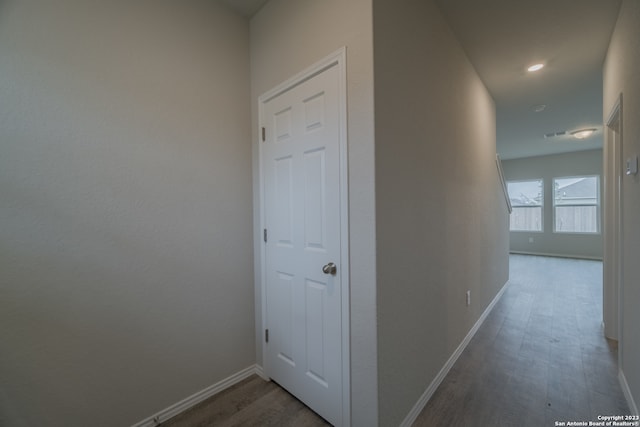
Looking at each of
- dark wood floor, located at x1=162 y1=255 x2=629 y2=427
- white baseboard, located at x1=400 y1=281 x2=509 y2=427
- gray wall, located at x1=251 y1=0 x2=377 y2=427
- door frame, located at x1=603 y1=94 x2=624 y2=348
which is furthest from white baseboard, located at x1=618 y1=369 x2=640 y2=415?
gray wall, located at x1=251 y1=0 x2=377 y2=427

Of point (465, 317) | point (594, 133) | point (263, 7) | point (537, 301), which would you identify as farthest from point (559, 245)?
point (263, 7)

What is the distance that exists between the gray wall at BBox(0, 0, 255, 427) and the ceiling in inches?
30.6

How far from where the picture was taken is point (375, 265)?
1.27 m

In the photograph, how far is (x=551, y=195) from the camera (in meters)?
6.86

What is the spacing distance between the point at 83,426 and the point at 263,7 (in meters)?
2.82

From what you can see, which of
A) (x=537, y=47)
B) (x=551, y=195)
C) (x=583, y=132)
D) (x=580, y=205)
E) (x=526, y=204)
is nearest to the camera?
(x=537, y=47)

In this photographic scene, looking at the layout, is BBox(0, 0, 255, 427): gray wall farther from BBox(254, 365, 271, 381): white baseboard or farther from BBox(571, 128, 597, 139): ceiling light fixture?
BBox(571, 128, 597, 139): ceiling light fixture

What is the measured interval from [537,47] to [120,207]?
3611 mm

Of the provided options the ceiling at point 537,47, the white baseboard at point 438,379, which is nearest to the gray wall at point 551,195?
the ceiling at point 537,47

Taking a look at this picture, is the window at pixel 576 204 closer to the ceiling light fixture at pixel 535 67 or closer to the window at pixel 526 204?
the window at pixel 526 204

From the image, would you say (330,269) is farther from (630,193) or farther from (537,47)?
(537,47)

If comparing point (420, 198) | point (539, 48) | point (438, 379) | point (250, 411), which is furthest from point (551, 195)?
point (250, 411)

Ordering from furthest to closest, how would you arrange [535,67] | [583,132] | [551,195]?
[551,195] → [583,132] → [535,67]

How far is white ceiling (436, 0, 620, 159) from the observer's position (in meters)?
1.91
